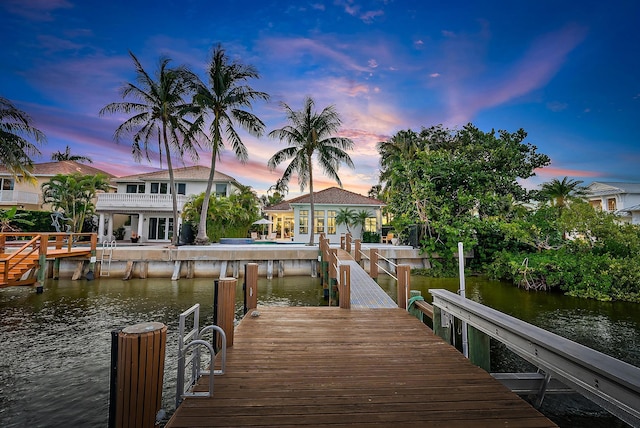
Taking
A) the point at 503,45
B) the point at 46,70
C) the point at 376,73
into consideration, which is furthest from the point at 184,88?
the point at 503,45

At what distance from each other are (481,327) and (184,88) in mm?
21336

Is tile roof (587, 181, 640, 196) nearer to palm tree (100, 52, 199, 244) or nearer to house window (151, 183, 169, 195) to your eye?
palm tree (100, 52, 199, 244)

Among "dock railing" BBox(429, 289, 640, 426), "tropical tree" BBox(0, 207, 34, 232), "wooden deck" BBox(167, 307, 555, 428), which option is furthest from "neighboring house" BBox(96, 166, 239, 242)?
"dock railing" BBox(429, 289, 640, 426)

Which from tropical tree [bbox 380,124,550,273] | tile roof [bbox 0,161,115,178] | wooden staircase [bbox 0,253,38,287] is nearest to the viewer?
wooden staircase [bbox 0,253,38,287]

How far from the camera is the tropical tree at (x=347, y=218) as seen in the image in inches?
984

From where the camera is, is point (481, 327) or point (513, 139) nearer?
point (481, 327)

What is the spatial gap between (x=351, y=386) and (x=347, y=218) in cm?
2222

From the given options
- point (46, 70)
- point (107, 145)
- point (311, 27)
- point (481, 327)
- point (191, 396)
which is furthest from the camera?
point (107, 145)

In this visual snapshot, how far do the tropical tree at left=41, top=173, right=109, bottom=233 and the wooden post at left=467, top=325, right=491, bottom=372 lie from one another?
29.1 meters

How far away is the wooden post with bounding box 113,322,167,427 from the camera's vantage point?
2.02 m

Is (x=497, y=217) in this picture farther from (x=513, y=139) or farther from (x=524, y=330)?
(x=524, y=330)

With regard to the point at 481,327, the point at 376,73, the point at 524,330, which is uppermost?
the point at 376,73

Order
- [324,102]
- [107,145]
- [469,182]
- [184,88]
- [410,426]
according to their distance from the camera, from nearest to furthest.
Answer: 1. [410,426]
2. [469,182]
3. [184,88]
4. [324,102]
5. [107,145]

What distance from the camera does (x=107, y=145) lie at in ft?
80.1
